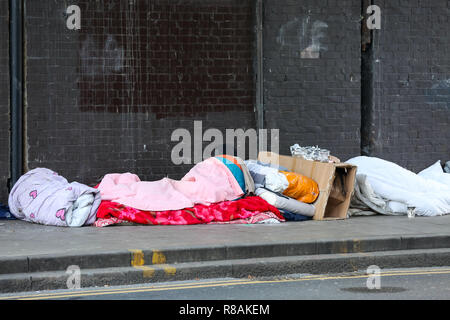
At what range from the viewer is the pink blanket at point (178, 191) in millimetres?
9203

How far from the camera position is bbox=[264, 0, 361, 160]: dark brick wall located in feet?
38.4

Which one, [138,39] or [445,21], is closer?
[138,39]

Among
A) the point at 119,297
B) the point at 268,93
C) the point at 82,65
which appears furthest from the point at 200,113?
the point at 119,297

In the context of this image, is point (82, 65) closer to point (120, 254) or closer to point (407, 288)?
point (120, 254)

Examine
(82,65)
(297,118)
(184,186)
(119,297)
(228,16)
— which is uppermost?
(228,16)

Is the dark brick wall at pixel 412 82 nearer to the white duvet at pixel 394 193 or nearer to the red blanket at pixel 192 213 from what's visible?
the white duvet at pixel 394 193

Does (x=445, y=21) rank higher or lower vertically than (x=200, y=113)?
higher

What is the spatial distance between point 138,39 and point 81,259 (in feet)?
16.1

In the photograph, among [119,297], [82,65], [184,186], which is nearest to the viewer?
[119,297]

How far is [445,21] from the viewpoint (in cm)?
1248

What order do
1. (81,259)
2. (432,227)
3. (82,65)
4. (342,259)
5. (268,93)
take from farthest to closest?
1. (268,93)
2. (82,65)
3. (432,227)
4. (342,259)
5. (81,259)

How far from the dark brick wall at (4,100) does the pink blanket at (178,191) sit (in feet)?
5.99

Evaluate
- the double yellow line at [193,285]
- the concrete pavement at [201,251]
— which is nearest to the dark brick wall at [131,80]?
the concrete pavement at [201,251]

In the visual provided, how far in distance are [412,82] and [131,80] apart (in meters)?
4.60
